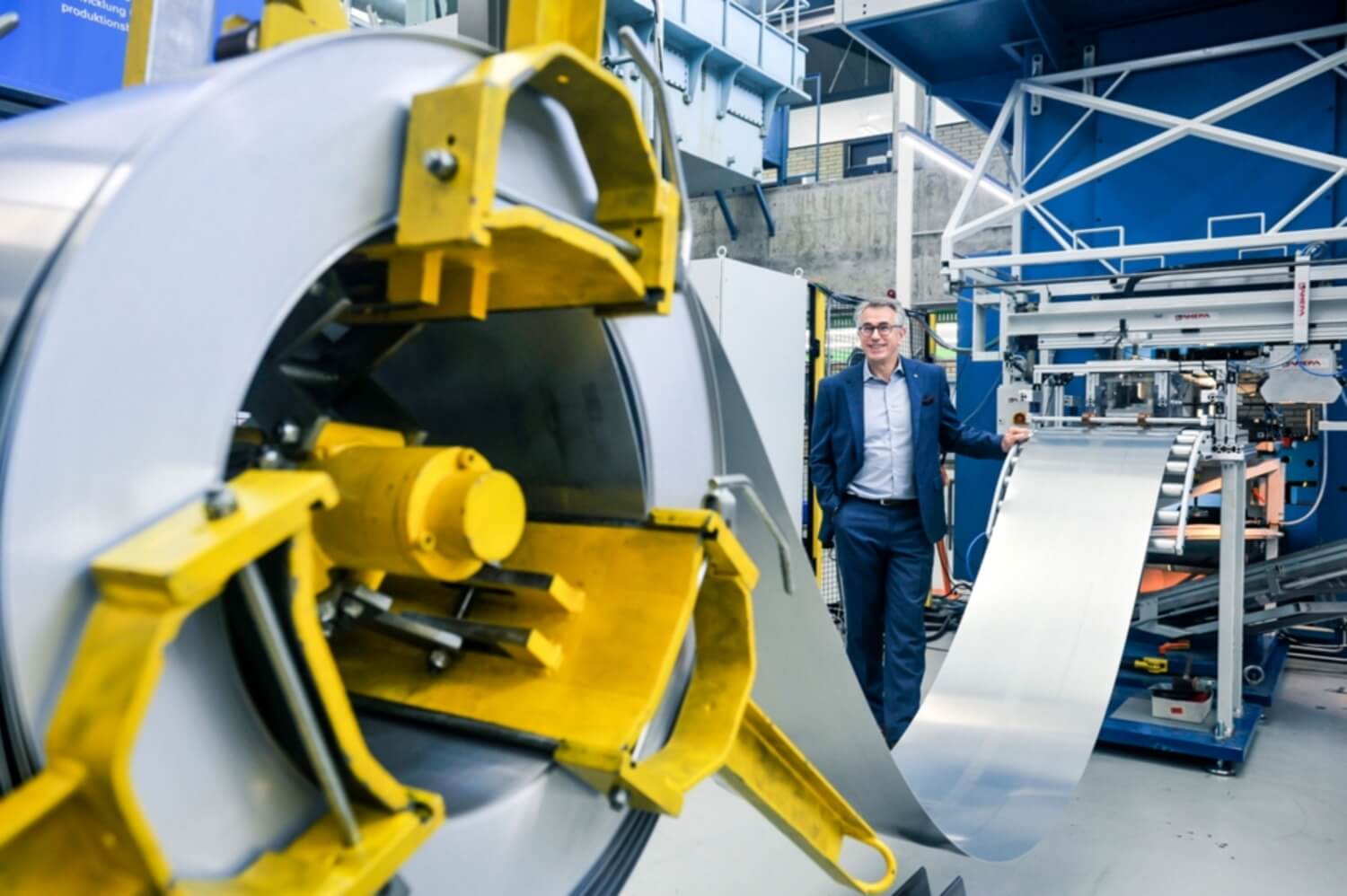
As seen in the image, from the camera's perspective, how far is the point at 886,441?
3285 millimetres

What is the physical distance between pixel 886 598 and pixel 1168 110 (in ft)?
9.64

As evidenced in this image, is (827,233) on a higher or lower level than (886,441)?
higher

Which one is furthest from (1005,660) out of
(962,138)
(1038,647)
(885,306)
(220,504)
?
(962,138)

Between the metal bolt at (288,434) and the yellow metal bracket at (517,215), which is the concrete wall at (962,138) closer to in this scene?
the yellow metal bracket at (517,215)

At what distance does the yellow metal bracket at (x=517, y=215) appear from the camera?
0.79 m

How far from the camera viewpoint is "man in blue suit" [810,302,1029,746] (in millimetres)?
3203

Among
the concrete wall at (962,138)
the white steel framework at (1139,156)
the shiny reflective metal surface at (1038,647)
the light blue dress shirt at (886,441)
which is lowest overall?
the shiny reflective metal surface at (1038,647)

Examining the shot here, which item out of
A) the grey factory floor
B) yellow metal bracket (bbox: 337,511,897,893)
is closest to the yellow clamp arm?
yellow metal bracket (bbox: 337,511,897,893)

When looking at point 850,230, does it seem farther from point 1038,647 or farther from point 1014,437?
point 1038,647

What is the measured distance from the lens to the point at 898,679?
3203mm

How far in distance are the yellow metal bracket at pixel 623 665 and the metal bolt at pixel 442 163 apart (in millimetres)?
449

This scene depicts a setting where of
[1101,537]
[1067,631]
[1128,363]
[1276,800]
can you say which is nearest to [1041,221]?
[1128,363]

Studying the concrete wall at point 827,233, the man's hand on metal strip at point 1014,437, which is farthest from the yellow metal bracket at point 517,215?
the concrete wall at point 827,233

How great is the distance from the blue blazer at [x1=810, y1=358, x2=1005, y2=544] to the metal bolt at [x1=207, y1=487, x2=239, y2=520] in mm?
2731
